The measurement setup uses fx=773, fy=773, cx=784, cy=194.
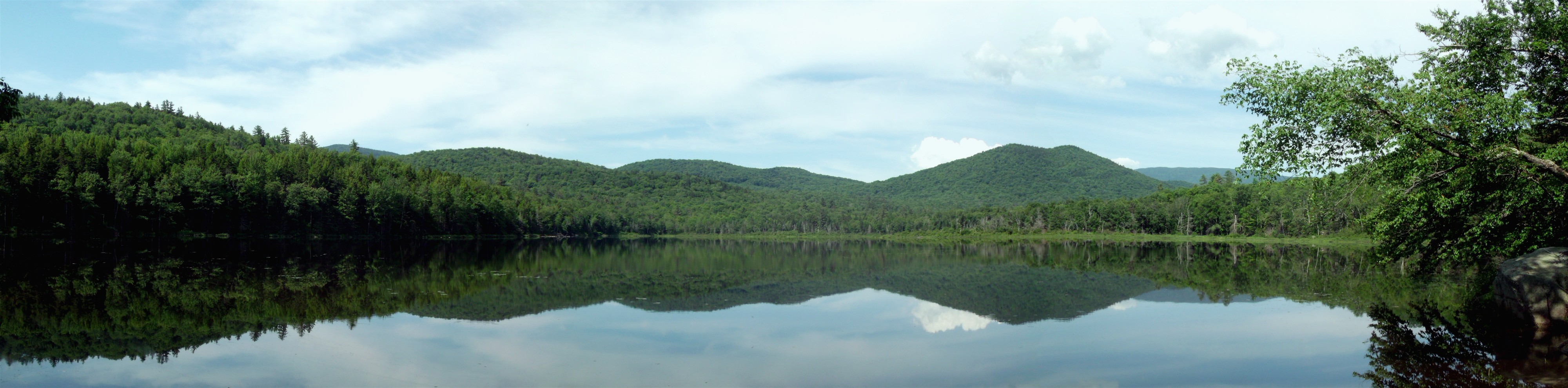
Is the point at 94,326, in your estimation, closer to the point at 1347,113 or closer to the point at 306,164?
the point at 1347,113

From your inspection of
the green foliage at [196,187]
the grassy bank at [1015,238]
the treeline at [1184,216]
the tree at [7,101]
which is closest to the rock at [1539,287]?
the tree at [7,101]

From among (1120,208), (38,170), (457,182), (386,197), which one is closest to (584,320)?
(38,170)

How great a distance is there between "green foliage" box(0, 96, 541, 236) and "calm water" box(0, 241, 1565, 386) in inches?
1403

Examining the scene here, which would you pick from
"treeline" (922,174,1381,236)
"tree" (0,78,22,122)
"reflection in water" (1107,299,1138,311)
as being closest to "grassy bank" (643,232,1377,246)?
"treeline" (922,174,1381,236)

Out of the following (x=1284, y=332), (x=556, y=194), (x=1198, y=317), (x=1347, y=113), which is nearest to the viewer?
(x=1347, y=113)

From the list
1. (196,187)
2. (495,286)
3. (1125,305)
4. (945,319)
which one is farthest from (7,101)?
(196,187)

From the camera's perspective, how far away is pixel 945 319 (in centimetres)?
1745

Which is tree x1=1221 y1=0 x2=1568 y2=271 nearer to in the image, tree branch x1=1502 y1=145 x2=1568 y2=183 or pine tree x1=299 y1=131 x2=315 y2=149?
tree branch x1=1502 y1=145 x2=1568 y2=183

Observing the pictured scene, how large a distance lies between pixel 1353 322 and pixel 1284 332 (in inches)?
98.2

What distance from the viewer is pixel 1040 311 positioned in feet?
61.2

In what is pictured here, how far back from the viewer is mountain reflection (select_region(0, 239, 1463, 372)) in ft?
47.2

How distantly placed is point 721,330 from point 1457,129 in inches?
514

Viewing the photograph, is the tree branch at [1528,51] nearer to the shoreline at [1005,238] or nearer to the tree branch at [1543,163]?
the tree branch at [1543,163]

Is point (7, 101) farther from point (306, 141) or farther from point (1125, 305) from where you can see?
point (306, 141)
